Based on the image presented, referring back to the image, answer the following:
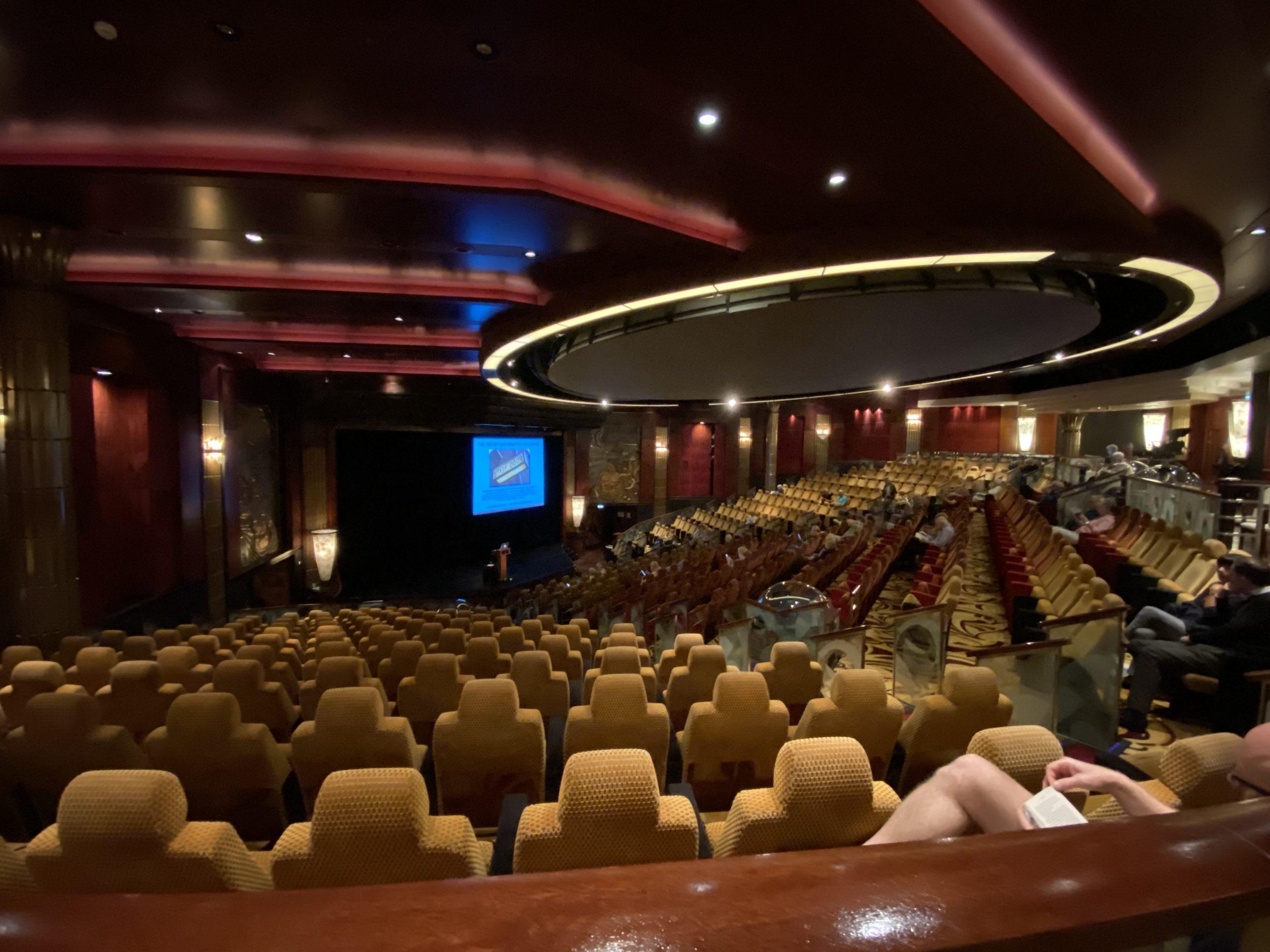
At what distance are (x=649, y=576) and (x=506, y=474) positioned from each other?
708 cm

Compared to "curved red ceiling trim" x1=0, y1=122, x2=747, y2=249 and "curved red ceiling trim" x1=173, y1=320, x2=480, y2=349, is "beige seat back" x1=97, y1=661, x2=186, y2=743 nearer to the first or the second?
"curved red ceiling trim" x1=0, y1=122, x2=747, y2=249

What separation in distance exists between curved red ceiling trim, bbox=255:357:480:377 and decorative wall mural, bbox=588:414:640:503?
6.70 metres

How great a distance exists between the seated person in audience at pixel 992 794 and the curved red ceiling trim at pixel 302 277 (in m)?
6.19

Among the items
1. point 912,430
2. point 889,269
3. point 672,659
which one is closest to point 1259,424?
point 889,269

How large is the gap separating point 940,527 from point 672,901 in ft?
28.8

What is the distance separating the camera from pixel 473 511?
49.6 ft

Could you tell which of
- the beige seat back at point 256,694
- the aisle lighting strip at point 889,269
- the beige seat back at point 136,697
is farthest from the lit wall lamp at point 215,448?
Result: the beige seat back at point 256,694

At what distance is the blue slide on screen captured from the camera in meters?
15.2

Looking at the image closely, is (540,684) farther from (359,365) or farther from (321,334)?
(359,365)

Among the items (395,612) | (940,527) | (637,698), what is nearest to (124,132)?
(637,698)

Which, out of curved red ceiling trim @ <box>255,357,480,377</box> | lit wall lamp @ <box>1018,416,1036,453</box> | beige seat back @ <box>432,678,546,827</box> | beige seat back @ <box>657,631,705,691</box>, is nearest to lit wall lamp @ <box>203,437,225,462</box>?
curved red ceiling trim @ <box>255,357,480,377</box>

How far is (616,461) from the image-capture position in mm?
18406

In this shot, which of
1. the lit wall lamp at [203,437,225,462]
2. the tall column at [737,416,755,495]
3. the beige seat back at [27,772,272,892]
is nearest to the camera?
the beige seat back at [27,772,272,892]

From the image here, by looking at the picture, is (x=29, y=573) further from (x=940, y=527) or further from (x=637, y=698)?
(x=940, y=527)
